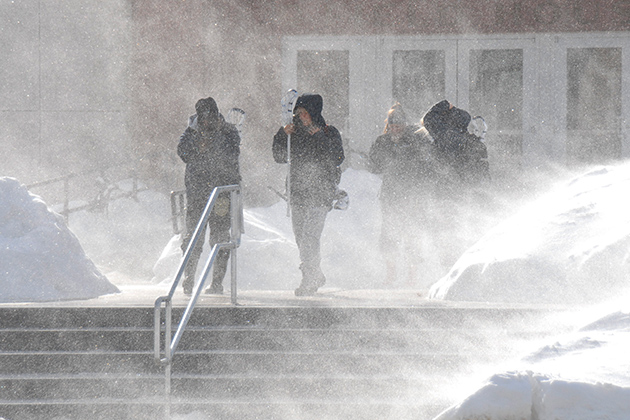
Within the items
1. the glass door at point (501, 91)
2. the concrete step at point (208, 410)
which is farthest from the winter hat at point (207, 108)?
the glass door at point (501, 91)

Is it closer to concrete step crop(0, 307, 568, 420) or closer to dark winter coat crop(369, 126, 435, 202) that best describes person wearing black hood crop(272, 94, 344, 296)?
dark winter coat crop(369, 126, 435, 202)

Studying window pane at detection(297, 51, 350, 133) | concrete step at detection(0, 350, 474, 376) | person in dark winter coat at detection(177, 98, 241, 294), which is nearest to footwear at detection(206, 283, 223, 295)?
person in dark winter coat at detection(177, 98, 241, 294)

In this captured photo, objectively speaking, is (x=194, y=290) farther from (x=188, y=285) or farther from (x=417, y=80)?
(x=417, y=80)

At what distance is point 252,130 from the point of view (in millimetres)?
14750

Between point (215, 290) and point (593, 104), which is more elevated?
point (593, 104)

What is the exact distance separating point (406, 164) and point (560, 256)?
7.07ft

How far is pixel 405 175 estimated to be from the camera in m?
8.49

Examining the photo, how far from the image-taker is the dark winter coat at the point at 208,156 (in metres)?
7.73

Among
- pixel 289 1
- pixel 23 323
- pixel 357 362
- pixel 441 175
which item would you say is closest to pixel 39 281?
pixel 23 323

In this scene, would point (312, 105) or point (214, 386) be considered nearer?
point (214, 386)

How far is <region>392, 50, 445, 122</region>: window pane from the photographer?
14578 millimetres

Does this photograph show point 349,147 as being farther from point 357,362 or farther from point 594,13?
point 357,362

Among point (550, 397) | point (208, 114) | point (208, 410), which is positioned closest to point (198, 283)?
point (208, 410)

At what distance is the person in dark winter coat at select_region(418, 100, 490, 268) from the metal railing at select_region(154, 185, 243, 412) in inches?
84.6
